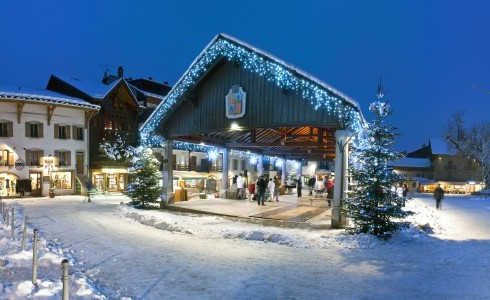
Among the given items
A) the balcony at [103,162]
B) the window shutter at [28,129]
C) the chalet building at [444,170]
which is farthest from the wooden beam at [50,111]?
the chalet building at [444,170]

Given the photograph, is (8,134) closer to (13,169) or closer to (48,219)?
(13,169)

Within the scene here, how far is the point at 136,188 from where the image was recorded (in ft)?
66.2

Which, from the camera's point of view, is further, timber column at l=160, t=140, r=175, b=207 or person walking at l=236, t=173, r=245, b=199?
person walking at l=236, t=173, r=245, b=199

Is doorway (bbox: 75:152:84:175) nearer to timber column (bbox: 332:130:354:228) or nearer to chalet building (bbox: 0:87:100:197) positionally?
chalet building (bbox: 0:87:100:197)

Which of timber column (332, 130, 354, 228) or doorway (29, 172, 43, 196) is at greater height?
timber column (332, 130, 354, 228)

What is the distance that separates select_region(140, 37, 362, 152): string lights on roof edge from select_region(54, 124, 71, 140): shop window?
19.8m

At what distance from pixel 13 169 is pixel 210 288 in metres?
30.9

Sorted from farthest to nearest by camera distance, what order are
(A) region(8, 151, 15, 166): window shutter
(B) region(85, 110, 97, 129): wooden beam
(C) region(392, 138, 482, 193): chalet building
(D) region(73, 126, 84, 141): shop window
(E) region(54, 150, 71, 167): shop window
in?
(C) region(392, 138, 482, 193): chalet building → (B) region(85, 110, 97, 129): wooden beam → (D) region(73, 126, 84, 141): shop window → (E) region(54, 150, 71, 167): shop window → (A) region(8, 151, 15, 166): window shutter

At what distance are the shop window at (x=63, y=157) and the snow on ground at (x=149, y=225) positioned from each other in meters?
20.7

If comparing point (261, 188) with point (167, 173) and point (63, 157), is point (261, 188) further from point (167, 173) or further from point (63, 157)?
point (63, 157)

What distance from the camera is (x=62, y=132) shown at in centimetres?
3519

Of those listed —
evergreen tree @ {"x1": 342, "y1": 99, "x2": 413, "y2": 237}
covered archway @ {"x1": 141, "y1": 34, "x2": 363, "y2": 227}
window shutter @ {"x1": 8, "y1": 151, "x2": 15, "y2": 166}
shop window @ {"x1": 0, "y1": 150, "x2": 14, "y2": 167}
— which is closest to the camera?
evergreen tree @ {"x1": 342, "y1": 99, "x2": 413, "y2": 237}

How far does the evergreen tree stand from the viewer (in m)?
11.7

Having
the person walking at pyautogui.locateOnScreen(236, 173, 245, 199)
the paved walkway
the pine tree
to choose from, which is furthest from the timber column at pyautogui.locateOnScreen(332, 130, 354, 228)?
the person walking at pyautogui.locateOnScreen(236, 173, 245, 199)
